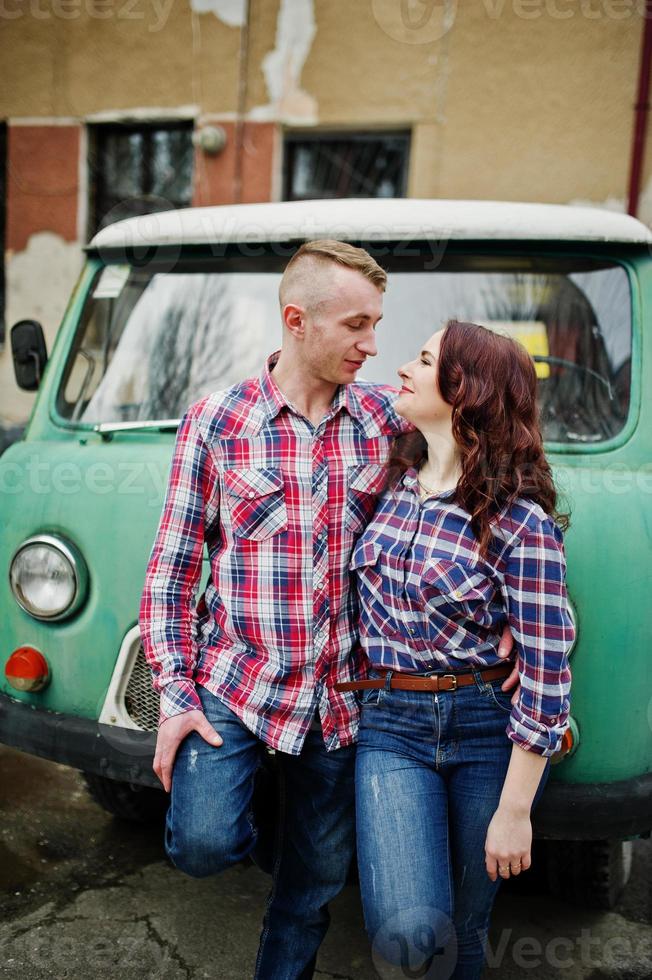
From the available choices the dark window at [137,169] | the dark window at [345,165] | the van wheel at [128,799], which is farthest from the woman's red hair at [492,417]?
the dark window at [137,169]

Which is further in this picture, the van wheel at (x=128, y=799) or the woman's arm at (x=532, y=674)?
the van wheel at (x=128, y=799)

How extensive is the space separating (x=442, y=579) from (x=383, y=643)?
0.66 ft

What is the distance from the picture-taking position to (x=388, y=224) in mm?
2658

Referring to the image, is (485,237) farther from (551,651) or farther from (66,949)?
(66,949)

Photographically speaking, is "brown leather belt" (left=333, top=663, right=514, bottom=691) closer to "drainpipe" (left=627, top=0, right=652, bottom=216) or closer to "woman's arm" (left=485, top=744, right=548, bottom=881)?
"woman's arm" (left=485, top=744, right=548, bottom=881)

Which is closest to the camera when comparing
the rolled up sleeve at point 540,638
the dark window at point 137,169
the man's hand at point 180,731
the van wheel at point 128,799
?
the rolled up sleeve at point 540,638

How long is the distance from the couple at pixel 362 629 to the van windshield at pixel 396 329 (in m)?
0.77

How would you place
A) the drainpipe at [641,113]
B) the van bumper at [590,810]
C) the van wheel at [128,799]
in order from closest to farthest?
the van bumper at [590,810] < the van wheel at [128,799] < the drainpipe at [641,113]

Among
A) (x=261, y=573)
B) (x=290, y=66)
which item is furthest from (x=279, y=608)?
(x=290, y=66)

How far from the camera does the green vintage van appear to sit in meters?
2.08

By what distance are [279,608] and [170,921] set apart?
1334 millimetres

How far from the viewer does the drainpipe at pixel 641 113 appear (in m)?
7.39

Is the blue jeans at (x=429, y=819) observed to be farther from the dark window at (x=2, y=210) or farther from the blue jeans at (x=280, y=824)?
the dark window at (x=2, y=210)

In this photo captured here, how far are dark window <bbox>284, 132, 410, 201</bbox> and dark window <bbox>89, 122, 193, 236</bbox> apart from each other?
3.79 feet
